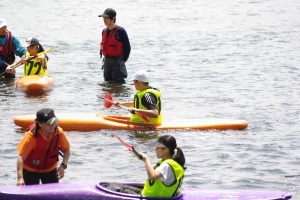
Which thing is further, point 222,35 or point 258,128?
point 222,35

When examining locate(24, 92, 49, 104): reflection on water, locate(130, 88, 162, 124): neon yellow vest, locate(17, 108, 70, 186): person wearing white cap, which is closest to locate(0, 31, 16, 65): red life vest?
locate(24, 92, 49, 104): reflection on water

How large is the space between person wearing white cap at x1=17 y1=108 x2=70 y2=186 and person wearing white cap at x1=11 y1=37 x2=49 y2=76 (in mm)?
6280

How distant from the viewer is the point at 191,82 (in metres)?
16.8

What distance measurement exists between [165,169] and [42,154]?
127 cm

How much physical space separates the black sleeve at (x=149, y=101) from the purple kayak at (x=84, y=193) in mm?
3102

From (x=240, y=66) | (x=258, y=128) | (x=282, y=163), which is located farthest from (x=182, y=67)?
(x=282, y=163)

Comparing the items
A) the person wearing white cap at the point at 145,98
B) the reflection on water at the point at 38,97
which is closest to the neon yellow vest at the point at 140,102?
the person wearing white cap at the point at 145,98

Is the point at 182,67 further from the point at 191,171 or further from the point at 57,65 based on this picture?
the point at 191,171

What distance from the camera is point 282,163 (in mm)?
10633

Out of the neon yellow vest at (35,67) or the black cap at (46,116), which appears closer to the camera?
the black cap at (46,116)

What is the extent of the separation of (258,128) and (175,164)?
17.7 ft

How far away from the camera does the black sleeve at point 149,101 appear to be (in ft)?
35.4

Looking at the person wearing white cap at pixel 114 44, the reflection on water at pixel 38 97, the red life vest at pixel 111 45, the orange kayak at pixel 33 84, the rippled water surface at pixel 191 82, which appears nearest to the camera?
the rippled water surface at pixel 191 82

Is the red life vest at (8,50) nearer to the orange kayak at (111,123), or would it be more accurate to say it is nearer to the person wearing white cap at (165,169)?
the orange kayak at (111,123)
